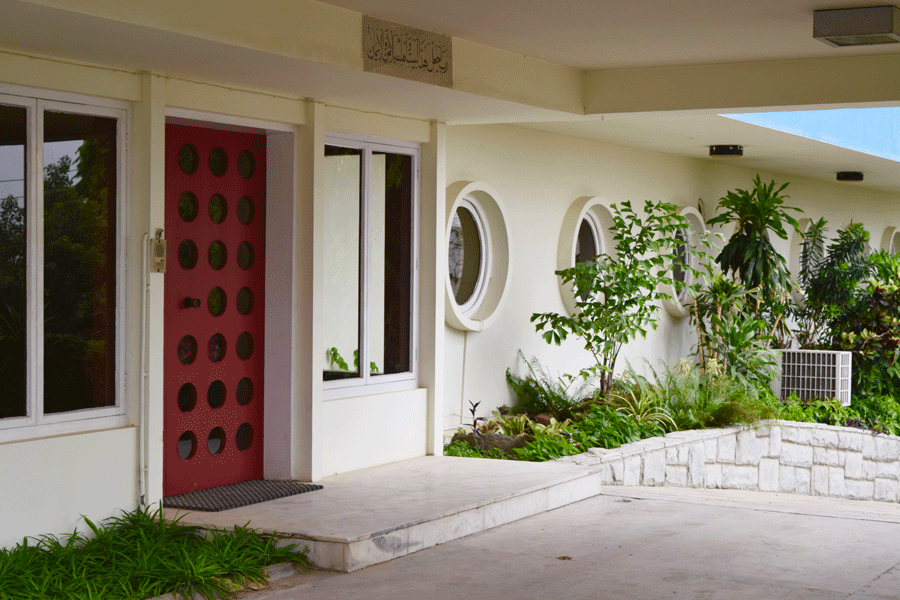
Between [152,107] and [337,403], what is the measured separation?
2.51 meters

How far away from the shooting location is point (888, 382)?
40.0 ft

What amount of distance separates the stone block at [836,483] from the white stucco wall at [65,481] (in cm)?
762

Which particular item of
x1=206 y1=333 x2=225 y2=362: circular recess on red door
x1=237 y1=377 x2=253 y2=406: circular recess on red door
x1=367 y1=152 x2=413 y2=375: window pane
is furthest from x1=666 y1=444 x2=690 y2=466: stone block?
x1=206 y1=333 x2=225 y2=362: circular recess on red door

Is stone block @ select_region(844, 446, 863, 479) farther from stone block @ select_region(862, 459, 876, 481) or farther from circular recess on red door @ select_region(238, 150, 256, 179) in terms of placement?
circular recess on red door @ select_region(238, 150, 256, 179)

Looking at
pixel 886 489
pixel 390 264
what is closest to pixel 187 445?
pixel 390 264

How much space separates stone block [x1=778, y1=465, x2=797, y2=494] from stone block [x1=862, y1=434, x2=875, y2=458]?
103cm

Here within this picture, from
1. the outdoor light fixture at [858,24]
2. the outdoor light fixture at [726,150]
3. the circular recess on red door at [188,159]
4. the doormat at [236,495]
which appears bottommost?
the doormat at [236,495]

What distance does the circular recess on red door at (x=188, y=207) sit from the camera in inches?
261

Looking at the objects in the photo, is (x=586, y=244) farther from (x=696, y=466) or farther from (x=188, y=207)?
(x=188, y=207)

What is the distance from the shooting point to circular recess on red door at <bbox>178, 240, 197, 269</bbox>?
21.7 ft

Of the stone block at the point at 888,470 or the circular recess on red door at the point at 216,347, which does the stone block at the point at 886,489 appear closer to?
the stone block at the point at 888,470

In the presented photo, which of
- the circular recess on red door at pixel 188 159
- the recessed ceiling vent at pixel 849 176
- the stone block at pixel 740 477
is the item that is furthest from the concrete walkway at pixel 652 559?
the recessed ceiling vent at pixel 849 176

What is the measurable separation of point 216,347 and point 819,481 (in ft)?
22.4

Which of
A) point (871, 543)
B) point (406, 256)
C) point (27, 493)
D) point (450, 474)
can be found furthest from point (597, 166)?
point (27, 493)
